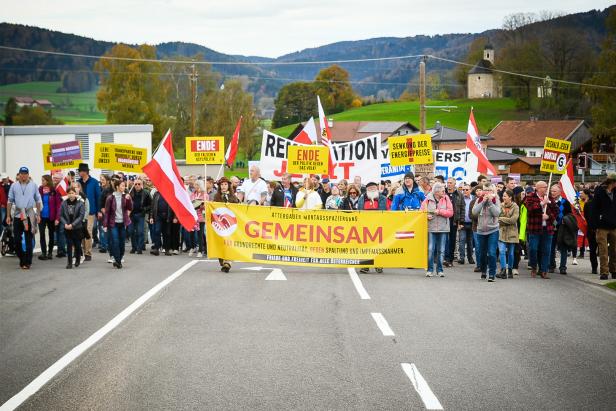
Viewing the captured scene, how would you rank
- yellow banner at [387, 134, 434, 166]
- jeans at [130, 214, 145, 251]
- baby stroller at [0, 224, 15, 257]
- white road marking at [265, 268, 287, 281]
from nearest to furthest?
white road marking at [265, 268, 287, 281] → baby stroller at [0, 224, 15, 257] → jeans at [130, 214, 145, 251] → yellow banner at [387, 134, 434, 166]

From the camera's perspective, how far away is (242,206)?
59.2ft

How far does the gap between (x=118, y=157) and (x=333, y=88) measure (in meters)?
137

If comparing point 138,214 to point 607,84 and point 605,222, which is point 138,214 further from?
point 607,84

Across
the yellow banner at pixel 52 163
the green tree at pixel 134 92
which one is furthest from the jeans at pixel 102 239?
the green tree at pixel 134 92

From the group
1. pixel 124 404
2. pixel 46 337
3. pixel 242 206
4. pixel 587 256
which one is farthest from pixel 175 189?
pixel 587 256

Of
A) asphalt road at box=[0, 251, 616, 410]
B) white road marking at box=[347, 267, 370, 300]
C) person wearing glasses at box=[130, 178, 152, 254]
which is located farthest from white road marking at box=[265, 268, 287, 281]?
person wearing glasses at box=[130, 178, 152, 254]

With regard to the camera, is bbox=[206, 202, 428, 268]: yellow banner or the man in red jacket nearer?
the man in red jacket

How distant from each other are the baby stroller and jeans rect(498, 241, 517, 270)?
37.0 ft

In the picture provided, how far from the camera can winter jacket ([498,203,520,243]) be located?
17.2 meters

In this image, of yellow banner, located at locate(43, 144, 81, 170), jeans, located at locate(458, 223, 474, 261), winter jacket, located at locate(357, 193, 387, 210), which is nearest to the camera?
winter jacket, located at locate(357, 193, 387, 210)

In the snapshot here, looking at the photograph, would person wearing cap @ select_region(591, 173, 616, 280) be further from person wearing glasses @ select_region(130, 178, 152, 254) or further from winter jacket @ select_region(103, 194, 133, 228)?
person wearing glasses @ select_region(130, 178, 152, 254)

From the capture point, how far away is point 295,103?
152 metres

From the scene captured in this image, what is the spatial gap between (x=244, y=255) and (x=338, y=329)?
7470mm

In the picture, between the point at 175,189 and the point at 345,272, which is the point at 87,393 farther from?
the point at 345,272
